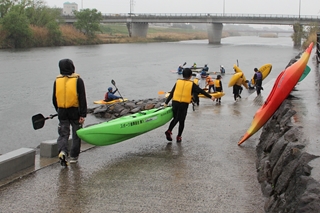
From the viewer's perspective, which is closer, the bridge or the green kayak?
the green kayak

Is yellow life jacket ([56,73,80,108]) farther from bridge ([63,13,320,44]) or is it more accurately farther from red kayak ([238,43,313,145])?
bridge ([63,13,320,44])

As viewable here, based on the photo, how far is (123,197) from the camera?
5672 millimetres

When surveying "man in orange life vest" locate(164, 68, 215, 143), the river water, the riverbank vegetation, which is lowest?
the river water

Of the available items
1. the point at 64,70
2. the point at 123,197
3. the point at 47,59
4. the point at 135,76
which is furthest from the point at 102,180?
the point at 47,59

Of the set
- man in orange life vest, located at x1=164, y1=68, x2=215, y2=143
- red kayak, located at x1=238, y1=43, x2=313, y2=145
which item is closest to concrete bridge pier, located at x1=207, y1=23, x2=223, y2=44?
red kayak, located at x1=238, y1=43, x2=313, y2=145

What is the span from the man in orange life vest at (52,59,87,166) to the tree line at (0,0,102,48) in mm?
57426

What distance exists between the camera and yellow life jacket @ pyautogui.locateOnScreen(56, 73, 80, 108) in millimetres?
6766

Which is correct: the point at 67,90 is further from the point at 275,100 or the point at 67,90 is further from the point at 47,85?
the point at 47,85

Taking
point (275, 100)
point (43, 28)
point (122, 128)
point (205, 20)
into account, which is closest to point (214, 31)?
point (205, 20)

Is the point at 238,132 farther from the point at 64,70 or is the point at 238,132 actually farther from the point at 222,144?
the point at 64,70

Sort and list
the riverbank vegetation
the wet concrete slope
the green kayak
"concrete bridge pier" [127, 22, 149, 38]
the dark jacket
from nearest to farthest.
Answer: the wet concrete slope, the dark jacket, the green kayak, the riverbank vegetation, "concrete bridge pier" [127, 22, 149, 38]

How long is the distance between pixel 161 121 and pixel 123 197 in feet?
10.5

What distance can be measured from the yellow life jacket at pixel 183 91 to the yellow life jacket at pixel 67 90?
233 cm

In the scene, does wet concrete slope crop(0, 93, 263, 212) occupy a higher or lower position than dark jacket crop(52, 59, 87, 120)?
lower
